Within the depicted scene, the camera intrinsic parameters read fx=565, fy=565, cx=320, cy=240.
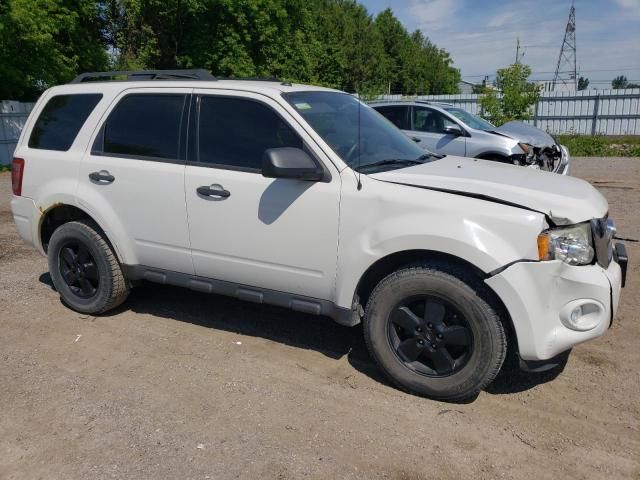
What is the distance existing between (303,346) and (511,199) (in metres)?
1.95

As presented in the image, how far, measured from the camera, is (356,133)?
4.05 metres

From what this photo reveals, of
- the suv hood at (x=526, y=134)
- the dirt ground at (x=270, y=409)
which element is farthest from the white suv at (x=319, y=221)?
the suv hood at (x=526, y=134)

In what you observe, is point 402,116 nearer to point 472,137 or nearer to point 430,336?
point 472,137

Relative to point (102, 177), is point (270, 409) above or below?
below

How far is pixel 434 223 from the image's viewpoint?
329 centimetres

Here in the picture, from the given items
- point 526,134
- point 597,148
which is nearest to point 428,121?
point 526,134

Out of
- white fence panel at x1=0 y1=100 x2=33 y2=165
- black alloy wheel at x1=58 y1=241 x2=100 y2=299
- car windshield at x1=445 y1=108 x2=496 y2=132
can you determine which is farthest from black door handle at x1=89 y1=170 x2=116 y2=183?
white fence panel at x1=0 y1=100 x2=33 y2=165

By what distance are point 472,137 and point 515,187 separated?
23.7ft

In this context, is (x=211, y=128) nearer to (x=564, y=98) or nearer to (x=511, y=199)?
(x=511, y=199)

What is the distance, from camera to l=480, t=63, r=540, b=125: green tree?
18625 millimetres

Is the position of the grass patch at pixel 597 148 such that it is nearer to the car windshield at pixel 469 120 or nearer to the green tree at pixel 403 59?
the car windshield at pixel 469 120

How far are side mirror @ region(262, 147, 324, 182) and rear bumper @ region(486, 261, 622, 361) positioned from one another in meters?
1.27

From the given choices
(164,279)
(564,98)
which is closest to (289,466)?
(164,279)

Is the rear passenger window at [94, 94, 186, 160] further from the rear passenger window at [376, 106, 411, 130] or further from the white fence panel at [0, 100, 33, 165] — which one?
the white fence panel at [0, 100, 33, 165]
